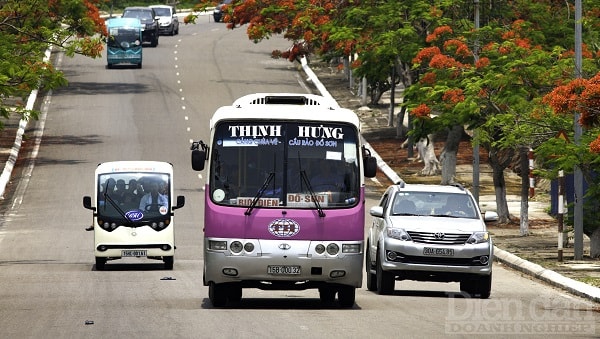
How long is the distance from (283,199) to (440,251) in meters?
4.09

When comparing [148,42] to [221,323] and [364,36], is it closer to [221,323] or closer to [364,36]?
[364,36]

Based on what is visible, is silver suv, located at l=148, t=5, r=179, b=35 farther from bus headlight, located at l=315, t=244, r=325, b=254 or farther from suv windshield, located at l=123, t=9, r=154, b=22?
bus headlight, located at l=315, t=244, r=325, b=254

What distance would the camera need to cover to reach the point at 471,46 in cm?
4131

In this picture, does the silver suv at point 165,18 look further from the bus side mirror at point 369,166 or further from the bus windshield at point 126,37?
the bus side mirror at point 369,166

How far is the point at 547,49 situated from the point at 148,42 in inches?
1855

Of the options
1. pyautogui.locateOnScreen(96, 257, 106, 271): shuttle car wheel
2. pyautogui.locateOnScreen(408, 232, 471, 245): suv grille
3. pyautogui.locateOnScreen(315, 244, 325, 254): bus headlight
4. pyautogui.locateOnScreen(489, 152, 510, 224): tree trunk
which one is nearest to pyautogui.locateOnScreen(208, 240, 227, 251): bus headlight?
pyautogui.locateOnScreen(315, 244, 325, 254): bus headlight

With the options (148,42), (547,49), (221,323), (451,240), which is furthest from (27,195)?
(148,42)

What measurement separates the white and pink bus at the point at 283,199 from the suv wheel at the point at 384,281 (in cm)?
296

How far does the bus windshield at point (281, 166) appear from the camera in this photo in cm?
1991

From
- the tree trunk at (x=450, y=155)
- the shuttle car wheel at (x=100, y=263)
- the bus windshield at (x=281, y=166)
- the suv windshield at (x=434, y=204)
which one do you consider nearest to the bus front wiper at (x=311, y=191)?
the bus windshield at (x=281, y=166)

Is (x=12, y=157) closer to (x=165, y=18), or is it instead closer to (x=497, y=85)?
(x=497, y=85)

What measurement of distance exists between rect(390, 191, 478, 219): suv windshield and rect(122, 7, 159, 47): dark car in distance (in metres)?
59.4

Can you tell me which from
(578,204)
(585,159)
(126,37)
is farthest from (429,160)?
(126,37)

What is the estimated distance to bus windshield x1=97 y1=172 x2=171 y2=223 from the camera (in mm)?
30453
